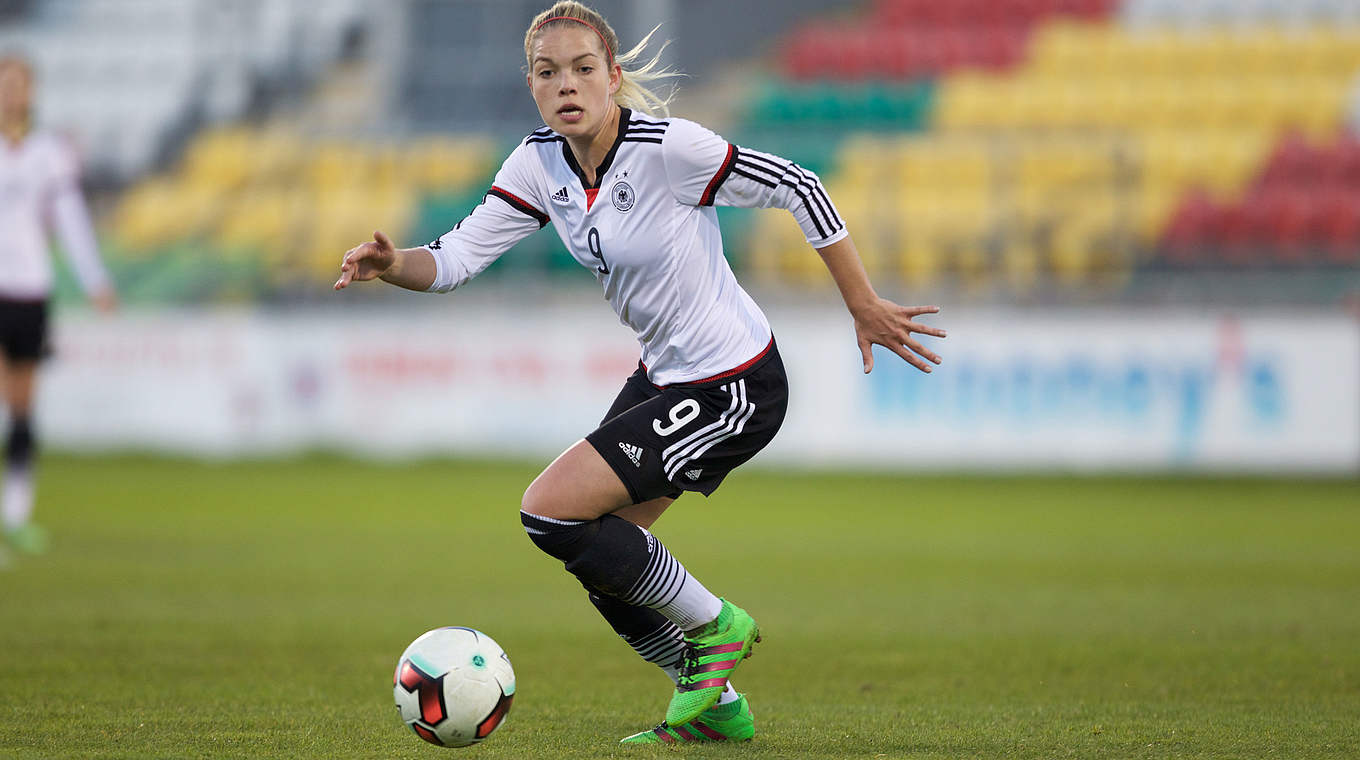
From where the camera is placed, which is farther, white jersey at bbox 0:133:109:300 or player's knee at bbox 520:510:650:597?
white jersey at bbox 0:133:109:300

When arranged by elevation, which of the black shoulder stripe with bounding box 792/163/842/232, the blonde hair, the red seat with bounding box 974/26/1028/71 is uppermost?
the red seat with bounding box 974/26/1028/71

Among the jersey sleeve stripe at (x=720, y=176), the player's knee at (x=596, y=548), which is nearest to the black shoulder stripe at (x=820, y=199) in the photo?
the jersey sleeve stripe at (x=720, y=176)

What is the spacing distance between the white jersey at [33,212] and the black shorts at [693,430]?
589cm

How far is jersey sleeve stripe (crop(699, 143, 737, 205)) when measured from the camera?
4.57m

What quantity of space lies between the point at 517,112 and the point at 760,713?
719 inches

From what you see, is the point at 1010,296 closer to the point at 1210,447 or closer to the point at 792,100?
the point at 1210,447

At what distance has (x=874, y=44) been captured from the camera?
73.3 feet

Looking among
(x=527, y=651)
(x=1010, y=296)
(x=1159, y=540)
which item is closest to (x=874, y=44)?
(x=1010, y=296)

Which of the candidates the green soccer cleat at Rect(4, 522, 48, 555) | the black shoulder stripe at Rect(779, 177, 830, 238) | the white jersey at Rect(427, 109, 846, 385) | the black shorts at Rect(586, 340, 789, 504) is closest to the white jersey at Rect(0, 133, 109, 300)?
the green soccer cleat at Rect(4, 522, 48, 555)

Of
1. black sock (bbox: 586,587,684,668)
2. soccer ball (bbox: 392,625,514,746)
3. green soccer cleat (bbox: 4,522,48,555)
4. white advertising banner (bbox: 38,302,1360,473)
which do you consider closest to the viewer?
soccer ball (bbox: 392,625,514,746)

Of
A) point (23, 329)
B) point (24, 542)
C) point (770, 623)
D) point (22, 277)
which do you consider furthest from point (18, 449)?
point (770, 623)

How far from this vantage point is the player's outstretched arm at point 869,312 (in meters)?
4.52

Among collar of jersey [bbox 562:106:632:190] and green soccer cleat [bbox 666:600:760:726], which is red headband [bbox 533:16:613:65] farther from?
green soccer cleat [bbox 666:600:760:726]

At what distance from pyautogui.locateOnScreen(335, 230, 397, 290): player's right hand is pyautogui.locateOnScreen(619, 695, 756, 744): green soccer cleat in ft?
5.05
